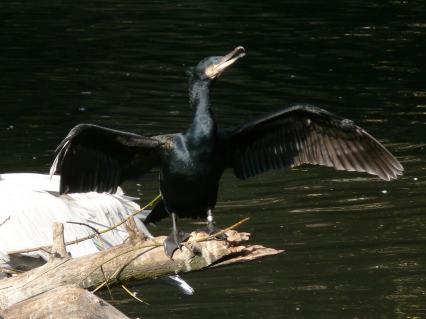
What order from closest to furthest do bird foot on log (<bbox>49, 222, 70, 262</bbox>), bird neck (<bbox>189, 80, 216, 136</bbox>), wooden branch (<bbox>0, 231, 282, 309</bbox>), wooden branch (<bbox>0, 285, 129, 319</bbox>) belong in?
1. wooden branch (<bbox>0, 285, 129, 319</bbox>)
2. wooden branch (<bbox>0, 231, 282, 309</bbox>)
3. bird foot on log (<bbox>49, 222, 70, 262</bbox>)
4. bird neck (<bbox>189, 80, 216, 136</bbox>)

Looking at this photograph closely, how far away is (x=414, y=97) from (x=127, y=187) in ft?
15.5

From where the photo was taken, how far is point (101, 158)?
676 cm

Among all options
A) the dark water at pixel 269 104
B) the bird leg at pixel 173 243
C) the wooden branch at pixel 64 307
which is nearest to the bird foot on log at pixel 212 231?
the bird leg at pixel 173 243

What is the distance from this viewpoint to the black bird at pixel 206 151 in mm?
6434

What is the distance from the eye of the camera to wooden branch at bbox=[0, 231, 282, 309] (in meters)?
6.01

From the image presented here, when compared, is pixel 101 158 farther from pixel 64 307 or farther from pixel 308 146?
pixel 64 307

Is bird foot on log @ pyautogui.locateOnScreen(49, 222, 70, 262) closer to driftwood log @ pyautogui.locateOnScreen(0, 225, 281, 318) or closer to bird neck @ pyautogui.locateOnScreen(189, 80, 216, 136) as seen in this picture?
driftwood log @ pyautogui.locateOnScreen(0, 225, 281, 318)

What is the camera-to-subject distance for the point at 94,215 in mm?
8234

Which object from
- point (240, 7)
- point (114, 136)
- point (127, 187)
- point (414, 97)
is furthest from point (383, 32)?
point (114, 136)

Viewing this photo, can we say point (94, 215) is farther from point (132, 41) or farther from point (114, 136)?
point (132, 41)

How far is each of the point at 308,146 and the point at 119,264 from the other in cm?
142

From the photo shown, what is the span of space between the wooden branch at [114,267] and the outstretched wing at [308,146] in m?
0.86

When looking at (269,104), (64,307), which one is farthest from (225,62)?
(269,104)

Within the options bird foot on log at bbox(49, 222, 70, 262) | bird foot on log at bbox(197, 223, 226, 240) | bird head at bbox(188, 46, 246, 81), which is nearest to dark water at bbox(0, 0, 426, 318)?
bird foot on log at bbox(197, 223, 226, 240)
